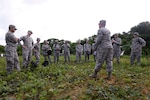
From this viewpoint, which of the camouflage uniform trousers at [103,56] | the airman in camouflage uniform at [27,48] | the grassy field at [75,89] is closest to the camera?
the grassy field at [75,89]

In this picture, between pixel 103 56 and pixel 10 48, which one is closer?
pixel 103 56

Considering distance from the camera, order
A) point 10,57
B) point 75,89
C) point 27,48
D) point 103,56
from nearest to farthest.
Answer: point 75,89, point 103,56, point 10,57, point 27,48

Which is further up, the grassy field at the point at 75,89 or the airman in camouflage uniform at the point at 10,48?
the airman in camouflage uniform at the point at 10,48

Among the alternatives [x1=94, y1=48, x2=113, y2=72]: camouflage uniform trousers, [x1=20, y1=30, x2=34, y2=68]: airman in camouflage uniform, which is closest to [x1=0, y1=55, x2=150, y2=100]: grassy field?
[x1=94, y1=48, x2=113, y2=72]: camouflage uniform trousers

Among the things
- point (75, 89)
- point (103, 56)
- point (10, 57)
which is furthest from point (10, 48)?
point (103, 56)

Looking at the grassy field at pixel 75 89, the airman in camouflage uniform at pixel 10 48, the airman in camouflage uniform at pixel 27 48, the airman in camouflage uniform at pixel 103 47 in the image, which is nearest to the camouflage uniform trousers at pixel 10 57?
the airman in camouflage uniform at pixel 10 48

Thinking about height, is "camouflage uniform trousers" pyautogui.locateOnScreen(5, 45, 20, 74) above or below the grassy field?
above

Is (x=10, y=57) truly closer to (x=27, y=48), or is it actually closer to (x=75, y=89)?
(x=27, y=48)

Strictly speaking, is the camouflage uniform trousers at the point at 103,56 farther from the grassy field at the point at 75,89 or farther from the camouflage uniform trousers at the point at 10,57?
the camouflage uniform trousers at the point at 10,57

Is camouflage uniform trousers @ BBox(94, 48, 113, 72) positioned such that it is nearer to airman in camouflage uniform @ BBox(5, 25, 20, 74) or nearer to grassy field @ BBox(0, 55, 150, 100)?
grassy field @ BBox(0, 55, 150, 100)

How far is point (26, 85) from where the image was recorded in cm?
846

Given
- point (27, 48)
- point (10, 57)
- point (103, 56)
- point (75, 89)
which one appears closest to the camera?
point (75, 89)

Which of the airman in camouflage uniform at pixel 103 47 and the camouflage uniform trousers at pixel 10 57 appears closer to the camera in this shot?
the airman in camouflage uniform at pixel 103 47

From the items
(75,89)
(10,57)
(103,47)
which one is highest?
(103,47)
